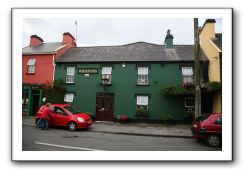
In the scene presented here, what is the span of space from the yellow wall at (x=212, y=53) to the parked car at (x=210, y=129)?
3727 mm

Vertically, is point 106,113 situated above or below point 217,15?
below

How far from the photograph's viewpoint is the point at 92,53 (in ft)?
50.5

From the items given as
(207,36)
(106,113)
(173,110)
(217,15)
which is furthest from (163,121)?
(217,15)

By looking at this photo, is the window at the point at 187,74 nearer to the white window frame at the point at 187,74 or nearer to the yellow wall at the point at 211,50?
the white window frame at the point at 187,74

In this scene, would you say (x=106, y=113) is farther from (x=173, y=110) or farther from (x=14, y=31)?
(x=14, y=31)

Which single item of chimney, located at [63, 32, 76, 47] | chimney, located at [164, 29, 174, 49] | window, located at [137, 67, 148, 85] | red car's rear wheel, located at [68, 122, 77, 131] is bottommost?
red car's rear wheel, located at [68, 122, 77, 131]

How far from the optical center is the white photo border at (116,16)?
5.41 m

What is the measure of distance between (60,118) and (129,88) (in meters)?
5.41

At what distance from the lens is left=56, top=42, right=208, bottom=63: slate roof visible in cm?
1374

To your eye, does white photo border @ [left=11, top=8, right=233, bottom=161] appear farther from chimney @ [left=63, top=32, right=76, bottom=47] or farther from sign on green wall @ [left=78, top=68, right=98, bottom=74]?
chimney @ [left=63, top=32, right=76, bottom=47]

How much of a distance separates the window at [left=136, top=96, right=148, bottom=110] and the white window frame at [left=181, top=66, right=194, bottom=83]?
2964mm

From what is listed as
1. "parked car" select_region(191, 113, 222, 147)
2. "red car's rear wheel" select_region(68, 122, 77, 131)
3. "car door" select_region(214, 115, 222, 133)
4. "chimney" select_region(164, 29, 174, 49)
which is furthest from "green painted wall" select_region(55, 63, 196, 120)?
"car door" select_region(214, 115, 222, 133)

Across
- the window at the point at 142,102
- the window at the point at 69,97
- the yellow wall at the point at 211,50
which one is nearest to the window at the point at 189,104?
the yellow wall at the point at 211,50

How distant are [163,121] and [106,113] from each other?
4.09 metres
